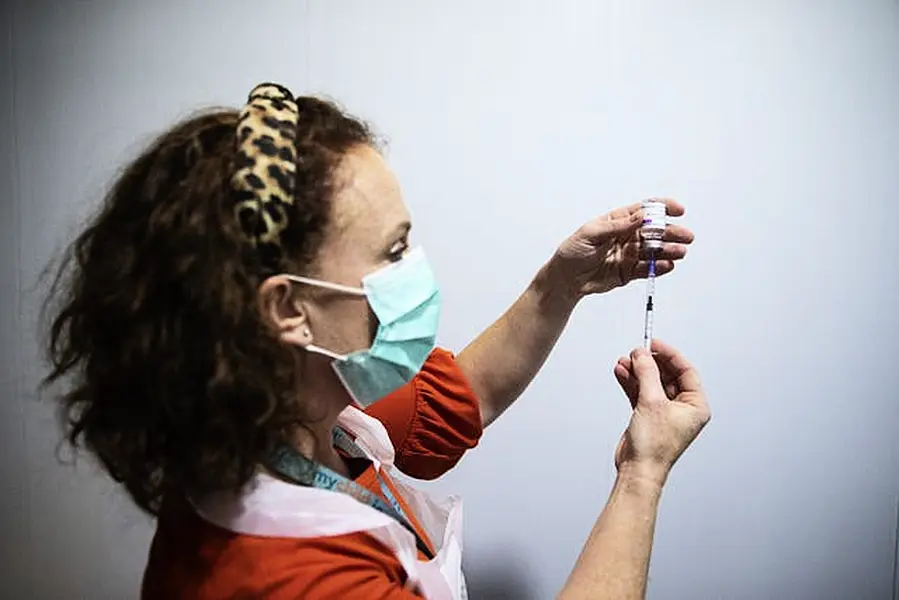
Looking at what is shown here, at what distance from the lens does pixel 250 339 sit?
0.63 metres

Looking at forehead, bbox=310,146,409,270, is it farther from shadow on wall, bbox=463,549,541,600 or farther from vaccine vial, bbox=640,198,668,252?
shadow on wall, bbox=463,549,541,600

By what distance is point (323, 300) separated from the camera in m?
0.70

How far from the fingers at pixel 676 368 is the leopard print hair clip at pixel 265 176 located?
522mm

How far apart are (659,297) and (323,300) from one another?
65 cm

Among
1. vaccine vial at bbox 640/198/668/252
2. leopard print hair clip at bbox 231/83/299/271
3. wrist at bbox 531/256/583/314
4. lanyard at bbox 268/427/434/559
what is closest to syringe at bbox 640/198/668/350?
vaccine vial at bbox 640/198/668/252

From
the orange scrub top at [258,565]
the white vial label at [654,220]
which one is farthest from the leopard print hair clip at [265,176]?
the white vial label at [654,220]

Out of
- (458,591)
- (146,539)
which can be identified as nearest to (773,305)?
(458,591)

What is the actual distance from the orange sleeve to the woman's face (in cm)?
27

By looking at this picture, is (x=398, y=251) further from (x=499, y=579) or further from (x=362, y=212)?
(x=499, y=579)

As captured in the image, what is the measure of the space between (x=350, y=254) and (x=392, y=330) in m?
0.10

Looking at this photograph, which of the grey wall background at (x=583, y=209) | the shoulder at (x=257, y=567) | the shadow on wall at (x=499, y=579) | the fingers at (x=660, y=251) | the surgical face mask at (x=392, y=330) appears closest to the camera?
the shoulder at (x=257, y=567)

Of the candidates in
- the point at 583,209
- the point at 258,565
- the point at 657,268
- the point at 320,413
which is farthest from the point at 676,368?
the point at 258,565

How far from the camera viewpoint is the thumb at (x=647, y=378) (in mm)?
802

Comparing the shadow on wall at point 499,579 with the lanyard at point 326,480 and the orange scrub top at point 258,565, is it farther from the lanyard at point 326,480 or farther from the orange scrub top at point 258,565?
the orange scrub top at point 258,565
